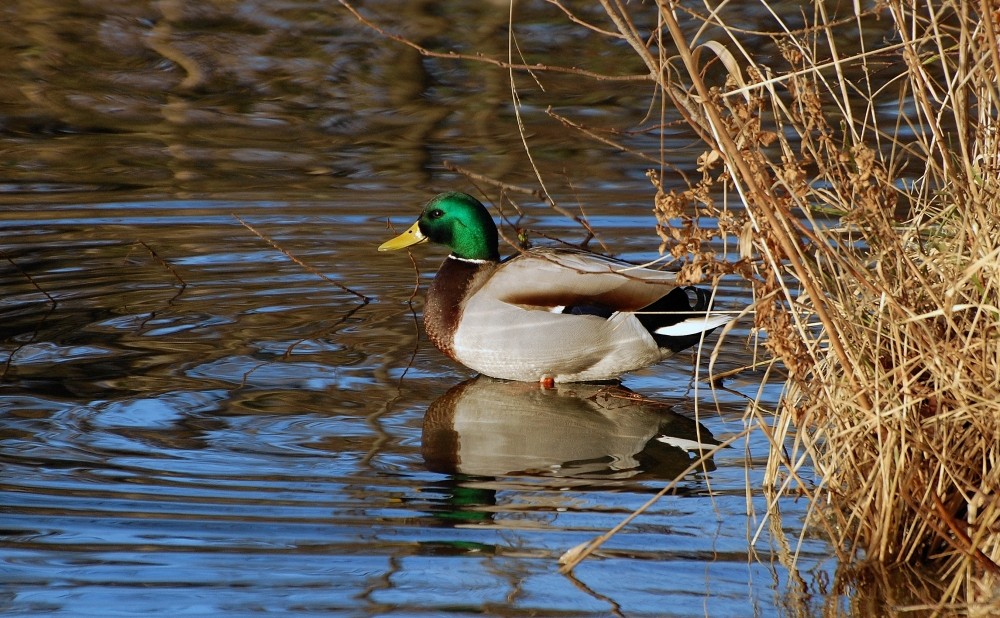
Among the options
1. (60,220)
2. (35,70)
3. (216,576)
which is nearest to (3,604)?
(216,576)

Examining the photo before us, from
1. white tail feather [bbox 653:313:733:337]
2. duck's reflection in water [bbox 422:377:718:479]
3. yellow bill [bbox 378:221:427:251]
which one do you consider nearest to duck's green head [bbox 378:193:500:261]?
yellow bill [bbox 378:221:427:251]

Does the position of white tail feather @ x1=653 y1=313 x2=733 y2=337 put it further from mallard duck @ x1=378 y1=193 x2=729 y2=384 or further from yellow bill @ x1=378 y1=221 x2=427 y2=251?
yellow bill @ x1=378 y1=221 x2=427 y2=251

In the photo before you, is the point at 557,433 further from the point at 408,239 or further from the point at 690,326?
the point at 408,239

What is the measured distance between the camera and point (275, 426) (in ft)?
17.5

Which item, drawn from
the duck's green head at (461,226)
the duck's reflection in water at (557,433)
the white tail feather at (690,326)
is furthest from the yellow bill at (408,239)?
the white tail feather at (690,326)

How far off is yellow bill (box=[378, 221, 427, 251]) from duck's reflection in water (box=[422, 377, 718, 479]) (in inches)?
32.8

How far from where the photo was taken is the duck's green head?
663 cm

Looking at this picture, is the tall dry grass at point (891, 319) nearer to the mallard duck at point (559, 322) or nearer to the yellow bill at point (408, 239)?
the mallard duck at point (559, 322)

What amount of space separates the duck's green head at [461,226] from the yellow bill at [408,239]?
0.15 feet

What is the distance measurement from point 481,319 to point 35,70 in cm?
684

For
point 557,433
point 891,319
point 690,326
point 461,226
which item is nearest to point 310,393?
point 557,433

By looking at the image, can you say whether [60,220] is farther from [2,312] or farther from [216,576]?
[216,576]

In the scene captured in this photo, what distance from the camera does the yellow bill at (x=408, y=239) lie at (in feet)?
22.3

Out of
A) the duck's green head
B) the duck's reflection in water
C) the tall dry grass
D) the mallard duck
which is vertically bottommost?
the duck's reflection in water
